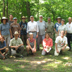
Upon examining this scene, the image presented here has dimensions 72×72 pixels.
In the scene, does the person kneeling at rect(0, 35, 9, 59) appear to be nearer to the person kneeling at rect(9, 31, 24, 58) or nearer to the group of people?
the group of people

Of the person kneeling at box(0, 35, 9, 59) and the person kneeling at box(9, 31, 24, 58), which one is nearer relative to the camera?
the person kneeling at box(0, 35, 9, 59)

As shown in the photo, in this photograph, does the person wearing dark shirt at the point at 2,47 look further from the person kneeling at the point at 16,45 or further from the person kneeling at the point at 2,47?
the person kneeling at the point at 16,45

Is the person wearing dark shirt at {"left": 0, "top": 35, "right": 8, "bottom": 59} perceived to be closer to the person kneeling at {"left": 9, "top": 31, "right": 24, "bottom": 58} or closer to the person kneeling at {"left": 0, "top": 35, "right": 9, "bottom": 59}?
the person kneeling at {"left": 0, "top": 35, "right": 9, "bottom": 59}

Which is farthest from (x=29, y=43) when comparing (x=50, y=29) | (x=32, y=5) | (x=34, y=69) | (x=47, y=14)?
(x=47, y=14)

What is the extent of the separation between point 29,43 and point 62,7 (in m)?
6.20

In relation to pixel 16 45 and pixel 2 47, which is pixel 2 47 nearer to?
pixel 2 47

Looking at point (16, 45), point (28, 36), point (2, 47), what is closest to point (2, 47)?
point (2, 47)

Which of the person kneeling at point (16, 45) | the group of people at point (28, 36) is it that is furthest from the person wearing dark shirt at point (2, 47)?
the person kneeling at point (16, 45)

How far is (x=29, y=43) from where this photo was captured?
619cm

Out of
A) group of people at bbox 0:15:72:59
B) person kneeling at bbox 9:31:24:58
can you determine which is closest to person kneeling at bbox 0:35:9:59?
group of people at bbox 0:15:72:59

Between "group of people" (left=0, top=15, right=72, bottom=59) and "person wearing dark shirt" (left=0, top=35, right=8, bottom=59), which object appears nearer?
"person wearing dark shirt" (left=0, top=35, right=8, bottom=59)

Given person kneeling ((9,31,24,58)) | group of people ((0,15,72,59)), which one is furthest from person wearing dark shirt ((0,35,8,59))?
person kneeling ((9,31,24,58))

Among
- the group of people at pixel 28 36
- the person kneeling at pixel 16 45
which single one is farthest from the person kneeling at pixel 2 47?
the person kneeling at pixel 16 45

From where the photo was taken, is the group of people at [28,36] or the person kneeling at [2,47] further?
the group of people at [28,36]
